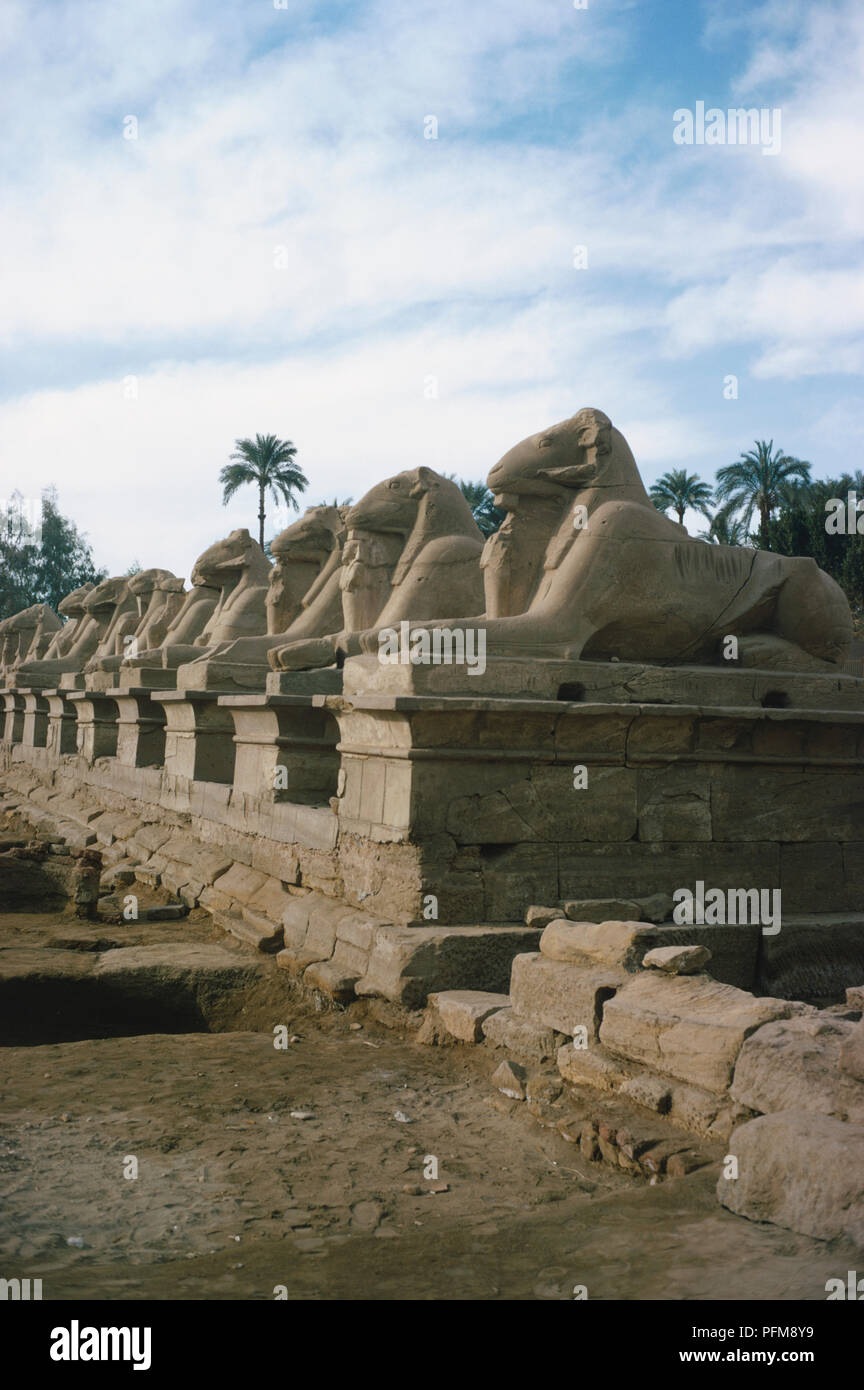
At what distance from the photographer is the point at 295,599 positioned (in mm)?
8742

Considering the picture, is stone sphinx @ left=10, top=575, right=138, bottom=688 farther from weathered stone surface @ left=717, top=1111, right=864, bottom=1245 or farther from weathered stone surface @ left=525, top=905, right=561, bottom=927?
weathered stone surface @ left=717, top=1111, right=864, bottom=1245

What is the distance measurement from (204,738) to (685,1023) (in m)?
5.77

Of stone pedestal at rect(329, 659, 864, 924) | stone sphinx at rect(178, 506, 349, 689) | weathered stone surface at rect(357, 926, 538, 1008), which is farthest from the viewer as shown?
stone sphinx at rect(178, 506, 349, 689)

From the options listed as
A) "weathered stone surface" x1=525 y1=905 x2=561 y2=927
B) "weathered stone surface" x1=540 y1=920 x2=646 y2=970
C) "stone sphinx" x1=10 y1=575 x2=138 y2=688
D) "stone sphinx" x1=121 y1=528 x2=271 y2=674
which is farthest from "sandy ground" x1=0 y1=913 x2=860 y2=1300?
"stone sphinx" x1=10 y1=575 x2=138 y2=688

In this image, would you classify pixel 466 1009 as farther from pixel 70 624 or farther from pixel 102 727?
pixel 70 624

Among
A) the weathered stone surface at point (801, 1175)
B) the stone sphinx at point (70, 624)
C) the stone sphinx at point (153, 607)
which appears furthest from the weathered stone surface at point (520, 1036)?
the stone sphinx at point (70, 624)

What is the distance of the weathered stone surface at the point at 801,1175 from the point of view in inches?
92.7

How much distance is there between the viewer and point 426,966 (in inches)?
178

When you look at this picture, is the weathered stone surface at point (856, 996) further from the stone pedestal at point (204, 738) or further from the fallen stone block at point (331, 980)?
the stone pedestal at point (204, 738)

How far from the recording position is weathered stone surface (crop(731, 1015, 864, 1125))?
271cm

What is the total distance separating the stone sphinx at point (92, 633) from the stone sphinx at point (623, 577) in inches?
403

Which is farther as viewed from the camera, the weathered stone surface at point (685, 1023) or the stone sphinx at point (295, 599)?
the stone sphinx at point (295, 599)

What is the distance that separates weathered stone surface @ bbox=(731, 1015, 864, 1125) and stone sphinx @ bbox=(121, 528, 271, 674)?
7149 millimetres

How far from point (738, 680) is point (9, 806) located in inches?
417
